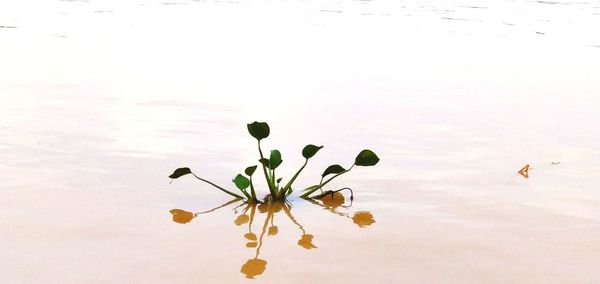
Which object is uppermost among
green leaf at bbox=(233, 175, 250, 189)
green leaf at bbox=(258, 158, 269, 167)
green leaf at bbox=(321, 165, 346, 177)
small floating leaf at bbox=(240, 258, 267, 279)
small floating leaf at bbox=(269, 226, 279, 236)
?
green leaf at bbox=(258, 158, 269, 167)

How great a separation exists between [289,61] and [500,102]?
6.56ft

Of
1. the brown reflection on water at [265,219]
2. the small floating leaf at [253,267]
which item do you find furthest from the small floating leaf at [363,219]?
the small floating leaf at [253,267]

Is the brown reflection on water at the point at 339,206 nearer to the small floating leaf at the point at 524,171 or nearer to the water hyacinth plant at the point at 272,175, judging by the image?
the water hyacinth plant at the point at 272,175

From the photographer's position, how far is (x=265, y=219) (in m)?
3.05

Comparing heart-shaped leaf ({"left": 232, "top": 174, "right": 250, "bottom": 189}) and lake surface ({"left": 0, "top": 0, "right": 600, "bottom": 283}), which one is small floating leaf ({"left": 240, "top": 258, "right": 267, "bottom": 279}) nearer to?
lake surface ({"left": 0, "top": 0, "right": 600, "bottom": 283})

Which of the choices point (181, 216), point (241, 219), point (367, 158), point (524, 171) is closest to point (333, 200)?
point (367, 158)

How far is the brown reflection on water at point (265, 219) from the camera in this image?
2609mm

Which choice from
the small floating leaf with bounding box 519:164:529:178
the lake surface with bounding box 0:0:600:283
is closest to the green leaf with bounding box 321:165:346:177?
the lake surface with bounding box 0:0:600:283

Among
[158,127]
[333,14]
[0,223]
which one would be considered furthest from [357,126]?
[333,14]

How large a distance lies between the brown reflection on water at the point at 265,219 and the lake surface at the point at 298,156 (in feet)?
0.03

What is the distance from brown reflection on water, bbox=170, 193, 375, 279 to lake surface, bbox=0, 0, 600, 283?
0.01 meters

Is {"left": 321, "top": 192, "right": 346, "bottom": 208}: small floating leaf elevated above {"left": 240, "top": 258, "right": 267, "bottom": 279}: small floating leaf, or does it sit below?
above

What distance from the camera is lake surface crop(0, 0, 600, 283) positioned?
2.63 m

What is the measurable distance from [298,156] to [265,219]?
0.85 metres
